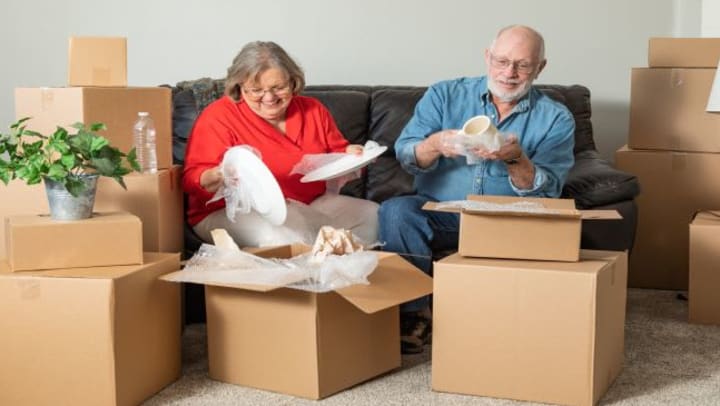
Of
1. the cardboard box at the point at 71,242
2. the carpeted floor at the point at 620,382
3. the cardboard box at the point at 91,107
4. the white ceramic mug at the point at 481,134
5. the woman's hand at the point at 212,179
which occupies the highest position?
the cardboard box at the point at 91,107

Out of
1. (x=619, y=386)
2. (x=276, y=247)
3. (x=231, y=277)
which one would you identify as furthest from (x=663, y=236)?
(x=231, y=277)

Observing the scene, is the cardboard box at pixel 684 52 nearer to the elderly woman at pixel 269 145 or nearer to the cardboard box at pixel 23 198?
the elderly woman at pixel 269 145

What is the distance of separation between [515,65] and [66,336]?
156 cm

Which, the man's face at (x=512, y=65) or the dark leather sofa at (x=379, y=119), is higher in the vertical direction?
the man's face at (x=512, y=65)

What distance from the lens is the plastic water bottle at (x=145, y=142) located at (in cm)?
290

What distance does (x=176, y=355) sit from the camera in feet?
8.86

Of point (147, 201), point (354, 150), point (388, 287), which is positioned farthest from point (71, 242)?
point (354, 150)

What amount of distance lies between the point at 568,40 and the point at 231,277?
2.26 meters

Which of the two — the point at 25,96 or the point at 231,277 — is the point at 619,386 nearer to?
the point at 231,277

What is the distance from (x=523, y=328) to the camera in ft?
8.09

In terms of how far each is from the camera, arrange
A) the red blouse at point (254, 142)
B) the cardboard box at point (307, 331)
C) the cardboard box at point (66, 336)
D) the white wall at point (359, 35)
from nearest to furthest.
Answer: the cardboard box at point (66, 336), the cardboard box at point (307, 331), the red blouse at point (254, 142), the white wall at point (359, 35)

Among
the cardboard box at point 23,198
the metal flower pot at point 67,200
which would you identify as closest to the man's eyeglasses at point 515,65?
the metal flower pot at point 67,200

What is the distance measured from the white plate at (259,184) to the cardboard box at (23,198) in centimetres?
54

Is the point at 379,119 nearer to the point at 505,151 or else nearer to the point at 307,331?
the point at 505,151
